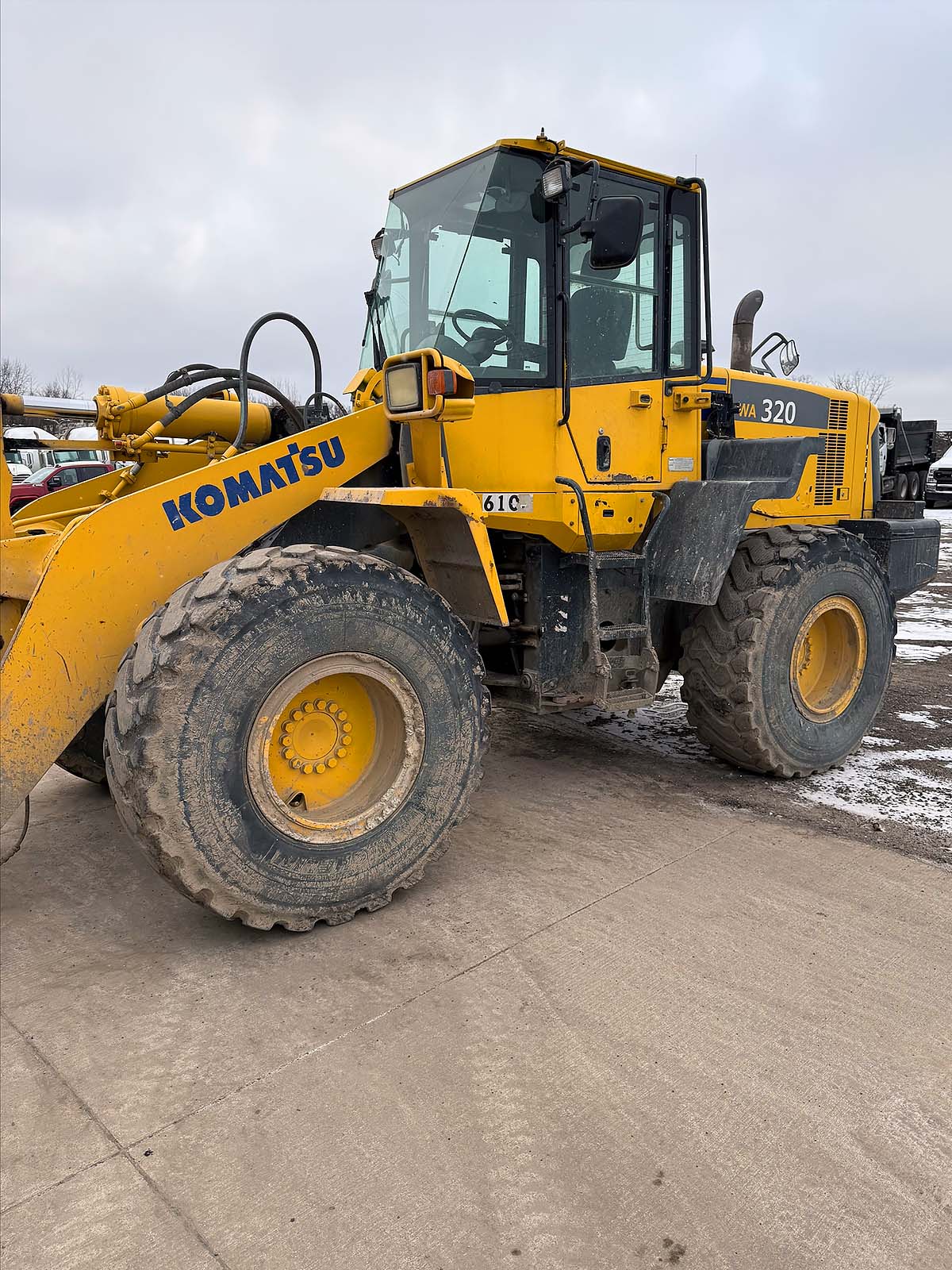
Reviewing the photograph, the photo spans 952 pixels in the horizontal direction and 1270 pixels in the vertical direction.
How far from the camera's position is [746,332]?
530 centimetres

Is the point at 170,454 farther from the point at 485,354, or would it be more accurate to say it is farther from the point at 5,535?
the point at 485,354

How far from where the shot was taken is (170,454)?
15.2 feet

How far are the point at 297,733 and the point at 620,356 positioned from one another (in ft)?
7.43

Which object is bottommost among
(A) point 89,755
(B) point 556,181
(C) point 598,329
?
(A) point 89,755

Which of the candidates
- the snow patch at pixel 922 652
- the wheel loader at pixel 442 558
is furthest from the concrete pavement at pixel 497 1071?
the snow patch at pixel 922 652

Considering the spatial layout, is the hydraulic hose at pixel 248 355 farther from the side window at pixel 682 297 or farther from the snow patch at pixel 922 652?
the snow patch at pixel 922 652

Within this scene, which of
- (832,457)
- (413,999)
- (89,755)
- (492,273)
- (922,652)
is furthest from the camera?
(922,652)

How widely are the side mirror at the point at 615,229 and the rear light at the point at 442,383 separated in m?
0.80

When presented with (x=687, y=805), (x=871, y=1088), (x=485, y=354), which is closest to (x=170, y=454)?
(x=485, y=354)

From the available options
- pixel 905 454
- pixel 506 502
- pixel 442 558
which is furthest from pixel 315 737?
pixel 905 454

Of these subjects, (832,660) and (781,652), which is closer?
(781,652)

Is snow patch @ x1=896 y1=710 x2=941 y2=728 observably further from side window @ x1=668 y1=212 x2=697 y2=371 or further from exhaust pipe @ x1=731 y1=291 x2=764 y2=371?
side window @ x1=668 y1=212 x2=697 y2=371

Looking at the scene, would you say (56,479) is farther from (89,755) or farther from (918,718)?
(918,718)

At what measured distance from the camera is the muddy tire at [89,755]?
403cm
